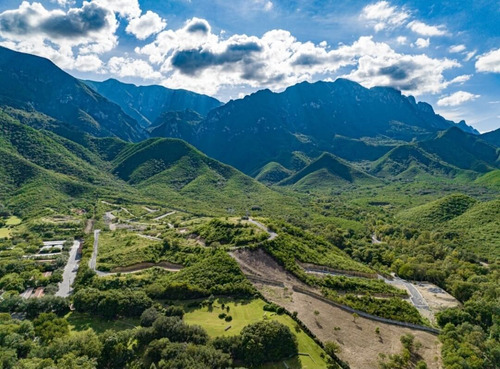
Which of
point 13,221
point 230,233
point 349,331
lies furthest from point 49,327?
point 13,221

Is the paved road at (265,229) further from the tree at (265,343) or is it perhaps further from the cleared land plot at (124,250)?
the tree at (265,343)

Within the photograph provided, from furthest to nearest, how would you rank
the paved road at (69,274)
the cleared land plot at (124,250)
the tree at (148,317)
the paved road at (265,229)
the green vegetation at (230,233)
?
the paved road at (265,229) → the green vegetation at (230,233) → the cleared land plot at (124,250) → the paved road at (69,274) → the tree at (148,317)

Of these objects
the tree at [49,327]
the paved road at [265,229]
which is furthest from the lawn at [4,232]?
the paved road at [265,229]

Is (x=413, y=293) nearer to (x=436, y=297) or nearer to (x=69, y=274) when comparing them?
(x=436, y=297)

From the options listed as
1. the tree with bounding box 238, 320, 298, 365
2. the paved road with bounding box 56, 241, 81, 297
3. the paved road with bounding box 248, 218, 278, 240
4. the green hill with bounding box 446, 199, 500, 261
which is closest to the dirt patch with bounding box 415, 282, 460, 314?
the green hill with bounding box 446, 199, 500, 261

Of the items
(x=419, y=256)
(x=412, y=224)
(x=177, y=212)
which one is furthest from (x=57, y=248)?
(x=412, y=224)

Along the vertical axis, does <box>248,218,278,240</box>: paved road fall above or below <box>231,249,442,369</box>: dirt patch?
above

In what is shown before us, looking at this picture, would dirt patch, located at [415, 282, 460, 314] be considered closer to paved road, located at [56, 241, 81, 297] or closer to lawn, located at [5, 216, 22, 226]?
paved road, located at [56, 241, 81, 297]
